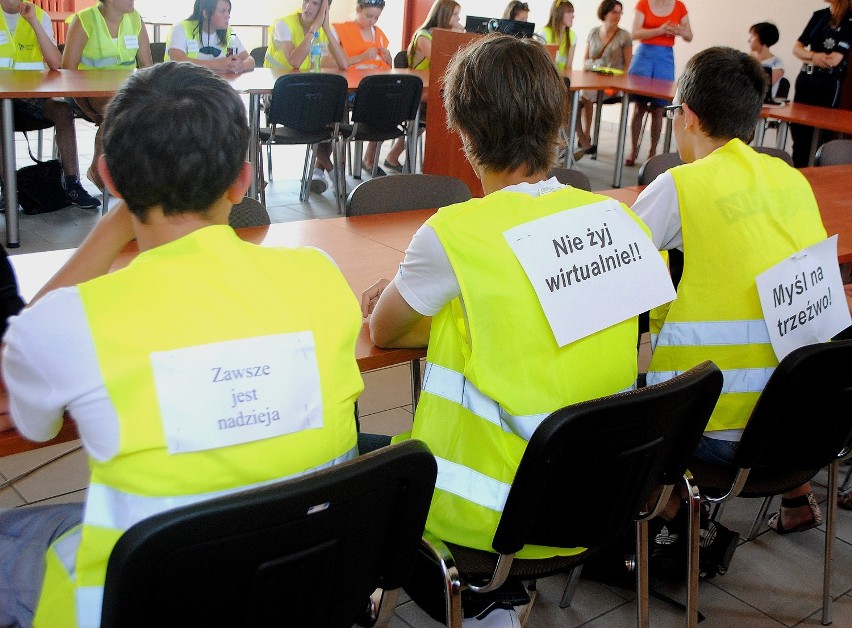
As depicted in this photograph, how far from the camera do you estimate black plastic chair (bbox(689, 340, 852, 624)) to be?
167 centimetres

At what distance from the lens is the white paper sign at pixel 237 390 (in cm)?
104

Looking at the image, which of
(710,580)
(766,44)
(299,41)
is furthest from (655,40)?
(710,580)

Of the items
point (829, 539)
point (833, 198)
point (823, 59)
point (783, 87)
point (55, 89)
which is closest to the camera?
point (829, 539)

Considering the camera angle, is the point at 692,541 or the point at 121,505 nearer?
the point at 121,505

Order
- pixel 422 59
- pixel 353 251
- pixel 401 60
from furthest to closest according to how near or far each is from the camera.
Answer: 1. pixel 401 60
2. pixel 422 59
3. pixel 353 251

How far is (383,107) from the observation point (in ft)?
17.8

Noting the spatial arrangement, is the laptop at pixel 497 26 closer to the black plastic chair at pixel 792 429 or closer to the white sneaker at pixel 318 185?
the white sneaker at pixel 318 185

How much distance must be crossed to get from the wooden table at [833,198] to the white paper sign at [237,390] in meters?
1.82

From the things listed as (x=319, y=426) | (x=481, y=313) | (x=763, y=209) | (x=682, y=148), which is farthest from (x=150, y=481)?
(x=682, y=148)

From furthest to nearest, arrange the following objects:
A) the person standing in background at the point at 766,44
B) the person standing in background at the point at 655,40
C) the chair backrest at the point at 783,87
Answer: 1. the person standing in background at the point at 655,40
2. the chair backrest at the point at 783,87
3. the person standing in background at the point at 766,44

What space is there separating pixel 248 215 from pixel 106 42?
369 cm

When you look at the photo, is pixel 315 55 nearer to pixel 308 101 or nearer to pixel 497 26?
pixel 308 101

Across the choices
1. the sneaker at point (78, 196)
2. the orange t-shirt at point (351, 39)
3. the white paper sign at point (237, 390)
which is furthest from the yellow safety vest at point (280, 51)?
the white paper sign at point (237, 390)

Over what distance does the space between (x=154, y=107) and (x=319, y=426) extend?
0.44 m
